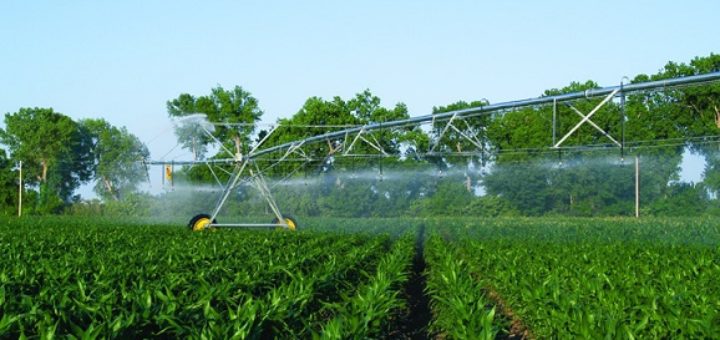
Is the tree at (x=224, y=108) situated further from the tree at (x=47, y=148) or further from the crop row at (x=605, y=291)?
the crop row at (x=605, y=291)

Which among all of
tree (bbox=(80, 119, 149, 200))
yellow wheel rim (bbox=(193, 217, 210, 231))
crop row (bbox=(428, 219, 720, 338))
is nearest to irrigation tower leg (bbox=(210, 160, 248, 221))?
yellow wheel rim (bbox=(193, 217, 210, 231))

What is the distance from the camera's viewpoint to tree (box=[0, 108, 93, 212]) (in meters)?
86.3

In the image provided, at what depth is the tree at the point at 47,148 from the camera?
86312 millimetres

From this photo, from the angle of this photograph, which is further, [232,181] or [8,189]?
[8,189]

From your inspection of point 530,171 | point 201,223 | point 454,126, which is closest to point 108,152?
point 530,171

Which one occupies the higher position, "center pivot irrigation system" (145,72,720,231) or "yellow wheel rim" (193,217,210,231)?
"center pivot irrigation system" (145,72,720,231)

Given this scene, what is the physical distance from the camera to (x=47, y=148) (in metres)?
88.7

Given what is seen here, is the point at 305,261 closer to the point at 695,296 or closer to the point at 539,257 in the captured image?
the point at 539,257

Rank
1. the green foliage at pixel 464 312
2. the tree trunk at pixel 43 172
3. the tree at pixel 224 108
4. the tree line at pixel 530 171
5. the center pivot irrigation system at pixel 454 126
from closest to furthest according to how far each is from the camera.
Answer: the green foliage at pixel 464 312 → the center pivot irrigation system at pixel 454 126 → the tree line at pixel 530 171 → the tree at pixel 224 108 → the tree trunk at pixel 43 172

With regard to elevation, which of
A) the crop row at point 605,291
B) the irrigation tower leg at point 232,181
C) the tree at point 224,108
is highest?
the tree at point 224,108

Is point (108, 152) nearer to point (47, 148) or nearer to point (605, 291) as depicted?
point (47, 148)

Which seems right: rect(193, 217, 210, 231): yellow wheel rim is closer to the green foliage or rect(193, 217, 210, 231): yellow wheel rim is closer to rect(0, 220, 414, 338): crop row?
rect(0, 220, 414, 338): crop row

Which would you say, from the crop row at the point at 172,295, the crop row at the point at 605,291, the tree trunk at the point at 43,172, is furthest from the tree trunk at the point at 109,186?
the crop row at the point at 172,295

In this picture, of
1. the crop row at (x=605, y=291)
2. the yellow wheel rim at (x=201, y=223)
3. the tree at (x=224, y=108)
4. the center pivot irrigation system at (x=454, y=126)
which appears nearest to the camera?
the crop row at (x=605, y=291)
